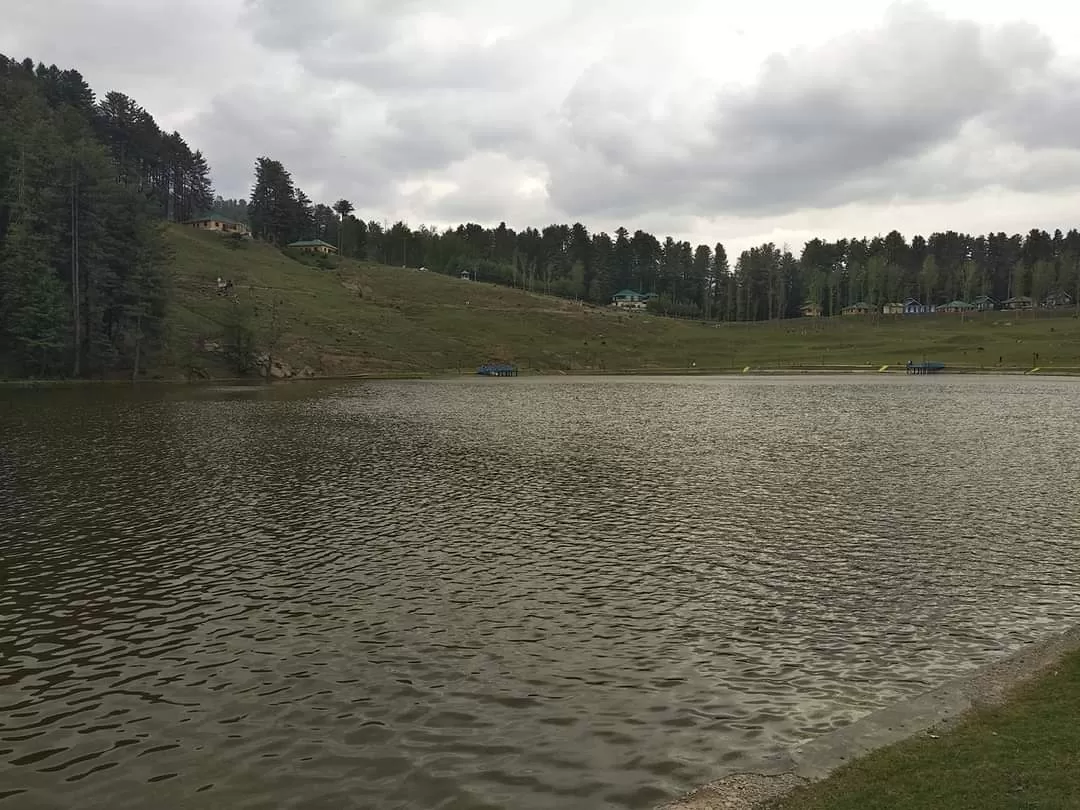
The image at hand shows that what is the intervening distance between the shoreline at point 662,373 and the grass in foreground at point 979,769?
400ft

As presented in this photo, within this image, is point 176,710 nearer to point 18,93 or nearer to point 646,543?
point 646,543

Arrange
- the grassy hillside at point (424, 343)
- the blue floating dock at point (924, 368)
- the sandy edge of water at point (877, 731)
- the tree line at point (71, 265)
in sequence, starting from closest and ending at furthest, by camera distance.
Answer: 1. the sandy edge of water at point (877, 731)
2. the tree line at point (71, 265)
3. the grassy hillside at point (424, 343)
4. the blue floating dock at point (924, 368)

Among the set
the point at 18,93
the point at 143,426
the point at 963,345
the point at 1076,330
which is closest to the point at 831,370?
the point at 963,345

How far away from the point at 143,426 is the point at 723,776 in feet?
207

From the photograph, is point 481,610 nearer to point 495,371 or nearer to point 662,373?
point 495,371

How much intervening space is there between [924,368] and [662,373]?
184 ft

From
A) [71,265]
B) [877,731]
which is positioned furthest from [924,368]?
[71,265]

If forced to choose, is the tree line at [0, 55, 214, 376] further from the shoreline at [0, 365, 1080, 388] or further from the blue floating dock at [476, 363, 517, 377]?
the blue floating dock at [476, 363, 517, 377]

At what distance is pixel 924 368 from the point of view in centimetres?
15012

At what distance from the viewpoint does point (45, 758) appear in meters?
13.4

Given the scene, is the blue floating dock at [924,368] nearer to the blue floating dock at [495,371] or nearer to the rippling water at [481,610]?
the blue floating dock at [495,371]

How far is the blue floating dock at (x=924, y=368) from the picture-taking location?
150 metres

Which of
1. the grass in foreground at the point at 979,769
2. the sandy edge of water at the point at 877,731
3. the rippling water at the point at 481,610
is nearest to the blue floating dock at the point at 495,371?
the rippling water at the point at 481,610

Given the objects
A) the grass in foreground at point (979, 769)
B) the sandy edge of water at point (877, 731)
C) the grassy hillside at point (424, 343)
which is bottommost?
the sandy edge of water at point (877, 731)
